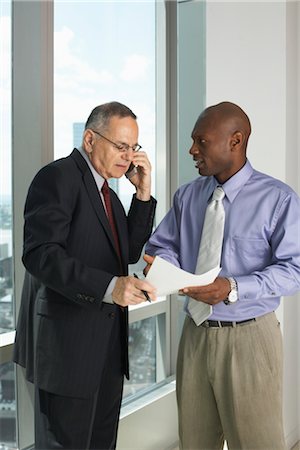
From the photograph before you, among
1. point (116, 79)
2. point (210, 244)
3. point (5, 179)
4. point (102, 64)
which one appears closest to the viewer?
point (210, 244)

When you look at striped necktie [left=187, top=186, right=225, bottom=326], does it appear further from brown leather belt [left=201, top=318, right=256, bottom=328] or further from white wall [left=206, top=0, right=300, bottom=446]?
white wall [left=206, top=0, right=300, bottom=446]

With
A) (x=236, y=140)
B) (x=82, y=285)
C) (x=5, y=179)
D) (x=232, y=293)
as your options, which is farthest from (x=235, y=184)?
(x=5, y=179)

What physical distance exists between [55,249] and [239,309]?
62cm

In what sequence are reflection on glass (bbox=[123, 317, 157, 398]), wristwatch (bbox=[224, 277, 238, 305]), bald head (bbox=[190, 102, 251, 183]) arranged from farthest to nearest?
1. reflection on glass (bbox=[123, 317, 157, 398])
2. bald head (bbox=[190, 102, 251, 183])
3. wristwatch (bbox=[224, 277, 238, 305])

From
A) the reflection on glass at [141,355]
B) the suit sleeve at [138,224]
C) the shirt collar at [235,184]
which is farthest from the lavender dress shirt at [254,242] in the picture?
the reflection on glass at [141,355]

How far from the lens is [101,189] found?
1.92m

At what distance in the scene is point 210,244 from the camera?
6.06 ft

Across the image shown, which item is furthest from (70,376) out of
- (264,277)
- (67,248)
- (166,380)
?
(166,380)

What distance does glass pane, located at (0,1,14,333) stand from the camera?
2.31 m

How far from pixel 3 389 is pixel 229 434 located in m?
1.01

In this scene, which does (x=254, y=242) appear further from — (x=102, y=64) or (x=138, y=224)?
(x=102, y=64)

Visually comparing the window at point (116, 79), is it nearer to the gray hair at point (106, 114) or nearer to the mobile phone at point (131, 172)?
the mobile phone at point (131, 172)

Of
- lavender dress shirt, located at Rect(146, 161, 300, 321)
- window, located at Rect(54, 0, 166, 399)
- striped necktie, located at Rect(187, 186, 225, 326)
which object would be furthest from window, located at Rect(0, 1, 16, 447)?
striped necktie, located at Rect(187, 186, 225, 326)

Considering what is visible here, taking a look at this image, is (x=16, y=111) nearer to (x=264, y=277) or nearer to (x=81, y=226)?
(x=81, y=226)
